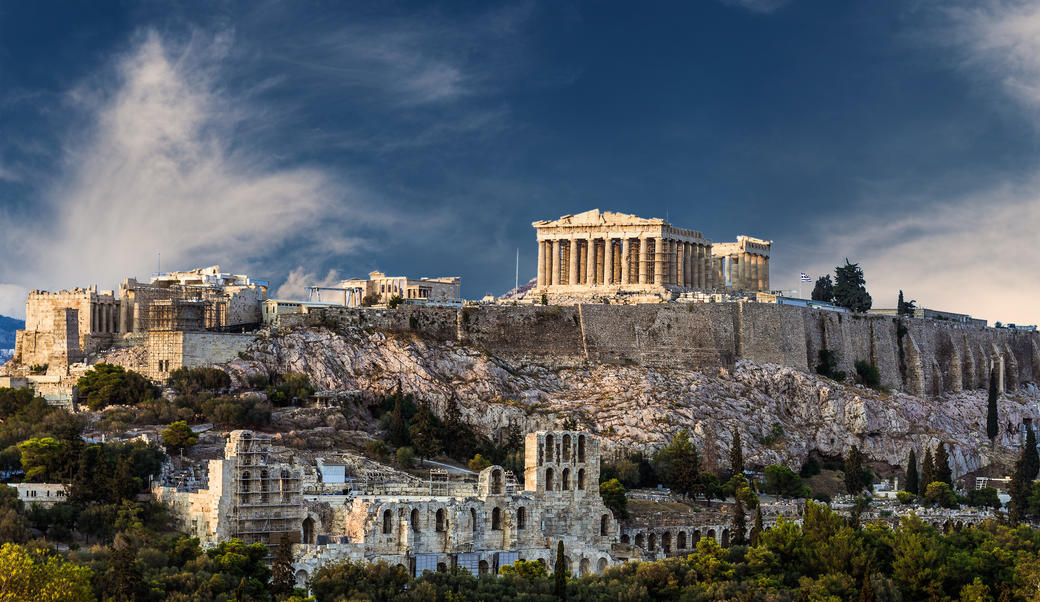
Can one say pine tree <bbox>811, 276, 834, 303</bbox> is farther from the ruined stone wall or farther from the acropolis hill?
the ruined stone wall

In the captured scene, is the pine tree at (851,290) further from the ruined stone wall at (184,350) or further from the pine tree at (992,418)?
the ruined stone wall at (184,350)

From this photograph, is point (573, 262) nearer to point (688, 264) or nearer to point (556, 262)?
point (556, 262)

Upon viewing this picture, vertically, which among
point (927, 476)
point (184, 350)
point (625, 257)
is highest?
point (625, 257)

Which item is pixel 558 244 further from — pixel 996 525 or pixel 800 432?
pixel 996 525

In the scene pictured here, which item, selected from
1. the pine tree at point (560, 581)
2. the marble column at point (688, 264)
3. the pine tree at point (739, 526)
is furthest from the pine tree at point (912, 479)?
the pine tree at point (560, 581)

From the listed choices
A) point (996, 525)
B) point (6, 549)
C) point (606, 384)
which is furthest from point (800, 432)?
point (6, 549)

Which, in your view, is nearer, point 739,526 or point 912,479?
point 739,526

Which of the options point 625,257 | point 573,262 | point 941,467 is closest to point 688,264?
point 625,257
